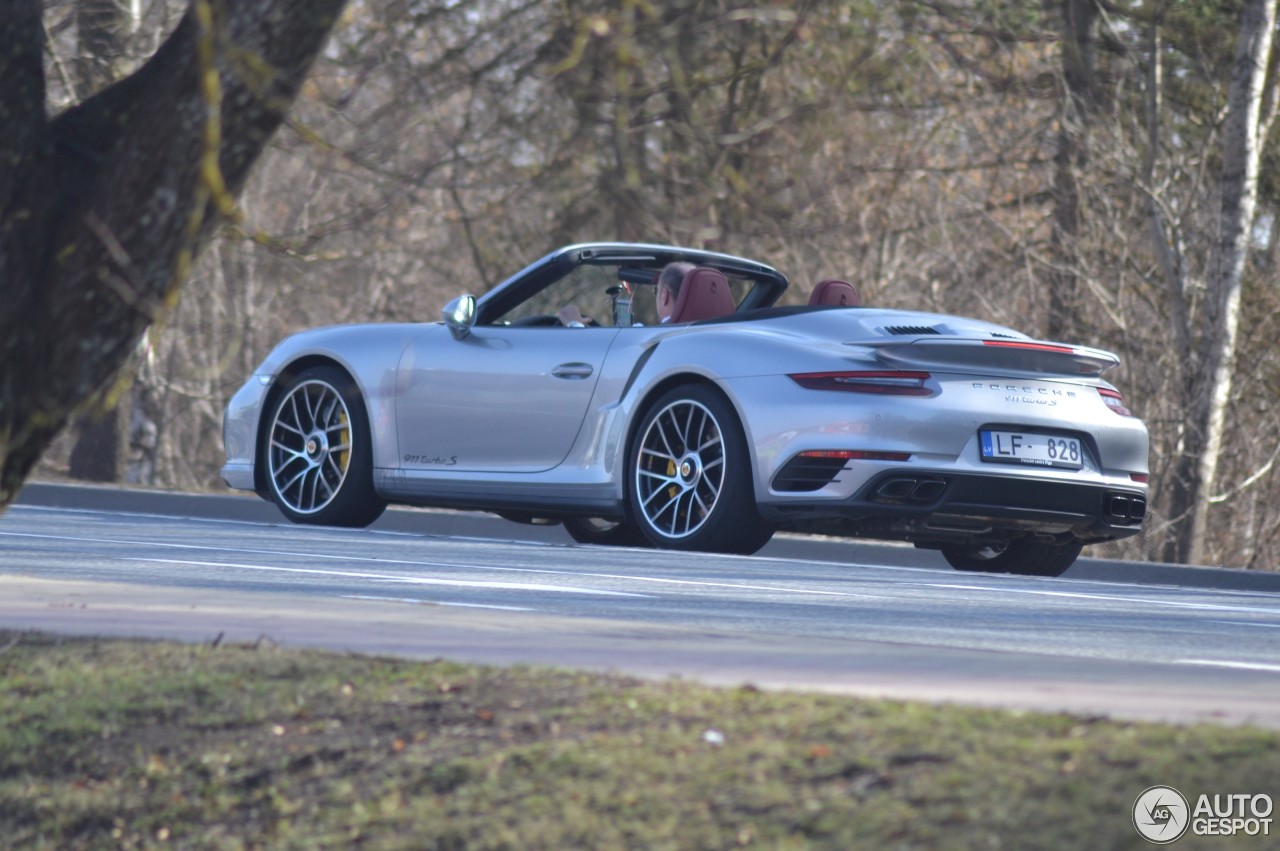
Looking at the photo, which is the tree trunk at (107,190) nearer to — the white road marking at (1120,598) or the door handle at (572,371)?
the white road marking at (1120,598)

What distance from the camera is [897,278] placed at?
74.7 ft

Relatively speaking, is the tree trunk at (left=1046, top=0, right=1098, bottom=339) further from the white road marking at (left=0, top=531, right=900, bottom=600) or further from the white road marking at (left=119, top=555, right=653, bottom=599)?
the white road marking at (left=119, top=555, right=653, bottom=599)

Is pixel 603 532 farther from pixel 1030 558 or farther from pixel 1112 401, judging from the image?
pixel 1112 401

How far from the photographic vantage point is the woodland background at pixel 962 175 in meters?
16.1

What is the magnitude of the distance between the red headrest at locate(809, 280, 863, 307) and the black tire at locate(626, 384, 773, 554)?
1.22 meters

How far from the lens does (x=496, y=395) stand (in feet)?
33.0

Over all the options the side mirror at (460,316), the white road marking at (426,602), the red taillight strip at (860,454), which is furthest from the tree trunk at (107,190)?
the side mirror at (460,316)

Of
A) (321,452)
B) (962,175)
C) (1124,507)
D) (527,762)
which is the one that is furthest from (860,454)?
(962,175)

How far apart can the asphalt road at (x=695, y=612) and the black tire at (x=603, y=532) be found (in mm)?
1022

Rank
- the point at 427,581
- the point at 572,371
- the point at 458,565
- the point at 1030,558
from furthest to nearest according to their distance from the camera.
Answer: the point at 1030,558
the point at 572,371
the point at 458,565
the point at 427,581

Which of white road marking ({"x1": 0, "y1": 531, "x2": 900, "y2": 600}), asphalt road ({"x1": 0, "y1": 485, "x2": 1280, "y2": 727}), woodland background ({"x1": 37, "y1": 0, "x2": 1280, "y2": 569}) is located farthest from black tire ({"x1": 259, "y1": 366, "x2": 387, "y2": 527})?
woodland background ({"x1": 37, "y1": 0, "x2": 1280, "y2": 569})

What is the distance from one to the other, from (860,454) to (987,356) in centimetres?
86

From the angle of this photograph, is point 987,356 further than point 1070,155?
No

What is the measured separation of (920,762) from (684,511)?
17.8ft
